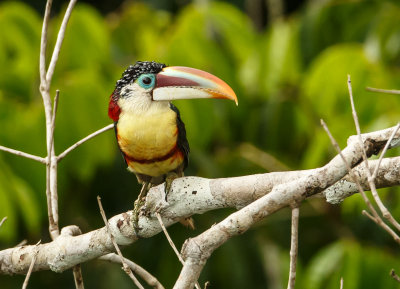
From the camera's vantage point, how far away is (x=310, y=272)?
5074 mm

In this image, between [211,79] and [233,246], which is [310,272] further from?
[211,79]

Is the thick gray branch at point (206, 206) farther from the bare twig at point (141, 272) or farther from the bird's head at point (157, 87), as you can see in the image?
the bird's head at point (157, 87)

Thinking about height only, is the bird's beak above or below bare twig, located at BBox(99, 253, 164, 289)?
above

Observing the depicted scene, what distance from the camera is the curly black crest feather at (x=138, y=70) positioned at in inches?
135

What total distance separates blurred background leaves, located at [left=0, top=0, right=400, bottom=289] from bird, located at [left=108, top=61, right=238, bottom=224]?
3.97 ft

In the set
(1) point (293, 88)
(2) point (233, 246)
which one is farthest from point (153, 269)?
(1) point (293, 88)

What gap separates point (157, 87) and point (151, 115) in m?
0.13

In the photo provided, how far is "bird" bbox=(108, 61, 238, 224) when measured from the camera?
334 centimetres

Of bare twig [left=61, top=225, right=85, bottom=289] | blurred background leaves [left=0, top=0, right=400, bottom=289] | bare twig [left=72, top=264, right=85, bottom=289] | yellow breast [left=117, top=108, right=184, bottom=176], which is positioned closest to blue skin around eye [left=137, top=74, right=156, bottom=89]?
yellow breast [left=117, top=108, right=184, bottom=176]

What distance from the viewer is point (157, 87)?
11.1 feet

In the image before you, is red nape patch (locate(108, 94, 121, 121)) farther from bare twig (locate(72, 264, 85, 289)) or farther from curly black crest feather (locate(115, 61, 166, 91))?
bare twig (locate(72, 264, 85, 289))

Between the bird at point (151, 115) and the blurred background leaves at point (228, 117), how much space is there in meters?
1.21

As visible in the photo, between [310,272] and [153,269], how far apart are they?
4.77 feet

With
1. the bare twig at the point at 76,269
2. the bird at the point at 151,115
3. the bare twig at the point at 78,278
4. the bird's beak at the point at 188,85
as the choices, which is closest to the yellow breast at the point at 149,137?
the bird at the point at 151,115
